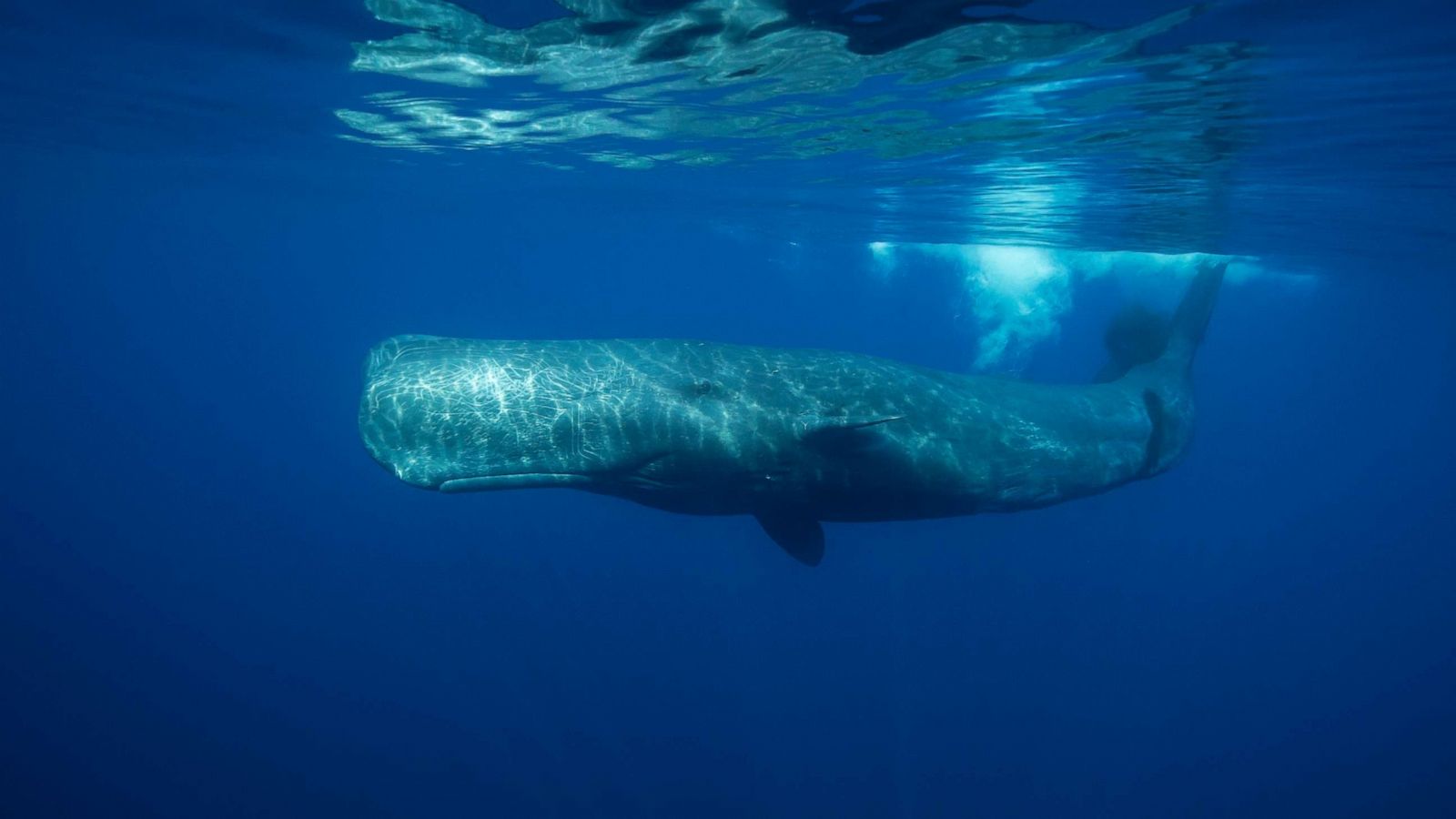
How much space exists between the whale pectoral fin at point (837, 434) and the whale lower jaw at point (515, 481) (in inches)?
86.4

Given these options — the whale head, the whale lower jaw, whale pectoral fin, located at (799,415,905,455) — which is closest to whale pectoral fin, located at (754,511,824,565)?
whale pectoral fin, located at (799,415,905,455)

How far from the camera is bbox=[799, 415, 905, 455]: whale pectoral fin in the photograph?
24.6 ft

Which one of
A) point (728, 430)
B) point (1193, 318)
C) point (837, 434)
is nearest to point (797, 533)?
point (837, 434)

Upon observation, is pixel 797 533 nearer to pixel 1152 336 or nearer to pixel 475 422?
pixel 475 422

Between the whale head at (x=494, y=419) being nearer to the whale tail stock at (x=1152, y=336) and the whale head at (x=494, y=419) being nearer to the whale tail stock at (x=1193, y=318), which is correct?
the whale tail stock at (x=1152, y=336)

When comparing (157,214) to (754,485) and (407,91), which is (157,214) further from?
(754,485)

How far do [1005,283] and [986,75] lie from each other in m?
34.3

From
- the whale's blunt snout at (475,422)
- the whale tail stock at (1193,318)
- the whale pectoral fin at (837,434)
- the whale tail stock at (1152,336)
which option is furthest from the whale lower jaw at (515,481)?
the whale tail stock at (1193,318)

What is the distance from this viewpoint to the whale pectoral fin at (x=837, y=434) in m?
7.50

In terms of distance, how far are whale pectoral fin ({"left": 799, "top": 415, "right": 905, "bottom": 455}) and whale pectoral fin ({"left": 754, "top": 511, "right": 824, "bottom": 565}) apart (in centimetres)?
100

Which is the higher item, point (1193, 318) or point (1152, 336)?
point (1193, 318)

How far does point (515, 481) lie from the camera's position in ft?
20.9

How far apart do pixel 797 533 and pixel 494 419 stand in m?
3.57

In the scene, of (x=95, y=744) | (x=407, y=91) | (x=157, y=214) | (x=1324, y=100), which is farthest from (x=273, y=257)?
(x=1324, y=100)
